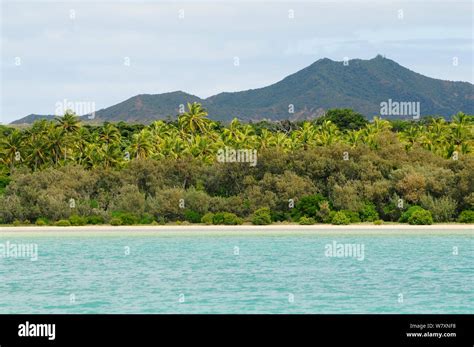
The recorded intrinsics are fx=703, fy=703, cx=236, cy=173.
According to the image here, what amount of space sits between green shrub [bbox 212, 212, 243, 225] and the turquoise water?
32.3ft

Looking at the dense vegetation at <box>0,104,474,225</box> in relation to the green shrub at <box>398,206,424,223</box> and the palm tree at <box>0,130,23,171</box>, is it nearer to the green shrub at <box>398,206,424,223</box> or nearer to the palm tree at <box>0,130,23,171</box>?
the green shrub at <box>398,206,424,223</box>

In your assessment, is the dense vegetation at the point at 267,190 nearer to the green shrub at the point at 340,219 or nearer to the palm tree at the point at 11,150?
the green shrub at the point at 340,219

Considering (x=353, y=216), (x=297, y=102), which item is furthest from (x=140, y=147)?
(x=297, y=102)

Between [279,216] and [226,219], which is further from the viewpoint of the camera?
[279,216]

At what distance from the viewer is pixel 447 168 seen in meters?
55.3

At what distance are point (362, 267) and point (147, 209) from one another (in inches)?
1053

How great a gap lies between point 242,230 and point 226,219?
3690 mm

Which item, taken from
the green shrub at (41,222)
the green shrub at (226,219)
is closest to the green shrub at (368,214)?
the green shrub at (226,219)

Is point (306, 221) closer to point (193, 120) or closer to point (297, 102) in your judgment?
point (193, 120)

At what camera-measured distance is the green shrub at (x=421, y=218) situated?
48.7 m

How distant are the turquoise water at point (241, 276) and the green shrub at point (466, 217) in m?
9.45

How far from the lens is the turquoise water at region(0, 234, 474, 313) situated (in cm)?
2239

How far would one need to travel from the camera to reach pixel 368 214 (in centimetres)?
5097

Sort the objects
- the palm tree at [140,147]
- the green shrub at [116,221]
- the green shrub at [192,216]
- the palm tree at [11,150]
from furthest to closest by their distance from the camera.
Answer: the palm tree at [140,147] → the palm tree at [11,150] → the green shrub at [192,216] → the green shrub at [116,221]
